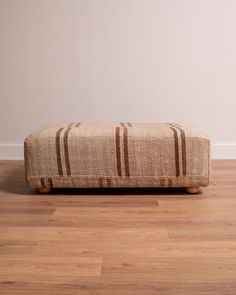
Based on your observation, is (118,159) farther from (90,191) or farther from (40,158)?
(40,158)

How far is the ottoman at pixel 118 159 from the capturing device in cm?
176

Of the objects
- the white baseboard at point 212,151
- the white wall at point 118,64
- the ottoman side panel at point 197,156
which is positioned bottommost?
the white baseboard at point 212,151

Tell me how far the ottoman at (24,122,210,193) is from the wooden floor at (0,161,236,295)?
80 millimetres

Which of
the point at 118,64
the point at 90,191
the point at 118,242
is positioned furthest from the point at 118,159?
the point at 118,64

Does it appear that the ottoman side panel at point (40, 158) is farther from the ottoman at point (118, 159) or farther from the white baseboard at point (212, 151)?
the white baseboard at point (212, 151)

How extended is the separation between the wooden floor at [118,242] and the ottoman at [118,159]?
8 centimetres

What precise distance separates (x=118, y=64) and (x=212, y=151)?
102 centimetres

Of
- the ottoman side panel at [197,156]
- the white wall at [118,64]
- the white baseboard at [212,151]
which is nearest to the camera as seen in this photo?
the ottoman side panel at [197,156]

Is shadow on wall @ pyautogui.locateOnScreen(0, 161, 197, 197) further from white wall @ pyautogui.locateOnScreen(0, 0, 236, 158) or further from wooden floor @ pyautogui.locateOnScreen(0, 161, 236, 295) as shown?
white wall @ pyautogui.locateOnScreen(0, 0, 236, 158)

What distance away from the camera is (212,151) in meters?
2.77

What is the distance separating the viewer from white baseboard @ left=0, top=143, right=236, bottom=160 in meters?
2.77

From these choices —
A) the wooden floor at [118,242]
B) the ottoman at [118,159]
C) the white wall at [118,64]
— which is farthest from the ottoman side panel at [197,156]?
the white wall at [118,64]

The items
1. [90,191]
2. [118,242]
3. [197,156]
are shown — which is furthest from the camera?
[90,191]

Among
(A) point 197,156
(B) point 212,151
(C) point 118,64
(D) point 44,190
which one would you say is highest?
(C) point 118,64
